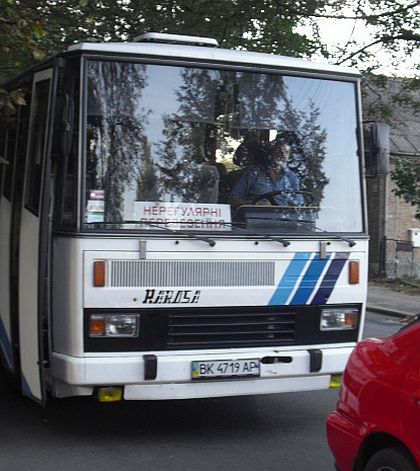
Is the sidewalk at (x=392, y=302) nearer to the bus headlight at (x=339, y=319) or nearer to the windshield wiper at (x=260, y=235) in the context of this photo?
the bus headlight at (x=339, y=319)

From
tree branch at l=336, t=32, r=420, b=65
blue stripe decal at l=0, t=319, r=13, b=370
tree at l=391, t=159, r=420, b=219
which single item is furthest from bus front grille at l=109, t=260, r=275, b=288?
tree at l=391, t=159, r=420, b=219

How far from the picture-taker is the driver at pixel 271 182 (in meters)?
6.27

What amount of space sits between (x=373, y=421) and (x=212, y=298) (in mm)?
2191

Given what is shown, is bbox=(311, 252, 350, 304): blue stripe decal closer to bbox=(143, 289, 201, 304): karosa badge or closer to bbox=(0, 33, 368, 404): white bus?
bbox=(0, 33, 368, 404): white bus

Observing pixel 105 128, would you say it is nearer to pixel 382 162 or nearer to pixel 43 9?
pixel 382 162

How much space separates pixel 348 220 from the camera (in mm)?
6516

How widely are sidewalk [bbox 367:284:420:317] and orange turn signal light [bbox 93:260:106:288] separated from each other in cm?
1093

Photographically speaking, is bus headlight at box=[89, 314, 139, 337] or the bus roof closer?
bus headlight at box=[89, 314, 139, 337]

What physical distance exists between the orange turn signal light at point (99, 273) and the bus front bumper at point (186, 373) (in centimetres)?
52

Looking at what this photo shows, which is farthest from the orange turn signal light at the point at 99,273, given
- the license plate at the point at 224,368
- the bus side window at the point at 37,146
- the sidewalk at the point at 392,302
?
the sidewalk at the point at 392,302

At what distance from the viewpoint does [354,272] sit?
6449mm

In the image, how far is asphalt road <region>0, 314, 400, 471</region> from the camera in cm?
572

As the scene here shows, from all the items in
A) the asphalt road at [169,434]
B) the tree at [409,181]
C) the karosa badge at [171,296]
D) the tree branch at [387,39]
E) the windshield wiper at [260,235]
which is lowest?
the asphalt road at [169,434]

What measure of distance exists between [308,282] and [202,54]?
1973 mm
